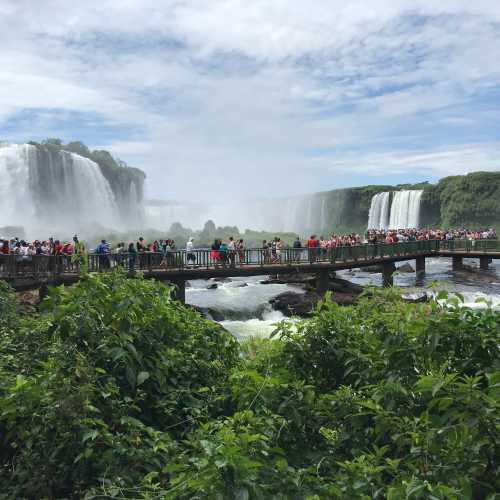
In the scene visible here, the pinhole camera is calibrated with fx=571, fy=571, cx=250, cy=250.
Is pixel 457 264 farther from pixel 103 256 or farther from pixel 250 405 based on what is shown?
pixel 250 405

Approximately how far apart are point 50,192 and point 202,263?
161 ft

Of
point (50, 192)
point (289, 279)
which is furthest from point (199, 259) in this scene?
point (50, 192)

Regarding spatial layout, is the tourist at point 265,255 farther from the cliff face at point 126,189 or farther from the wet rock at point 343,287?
the cliff face at point 126,189

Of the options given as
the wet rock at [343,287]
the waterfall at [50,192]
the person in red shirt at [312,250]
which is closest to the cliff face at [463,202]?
the waterfall at [50,192]

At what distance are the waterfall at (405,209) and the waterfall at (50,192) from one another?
3961 centimetres

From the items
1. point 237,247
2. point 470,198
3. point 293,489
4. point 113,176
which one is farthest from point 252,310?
point 470,198

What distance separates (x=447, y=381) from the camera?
2.99 meters

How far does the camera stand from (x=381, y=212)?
82125 millimetres

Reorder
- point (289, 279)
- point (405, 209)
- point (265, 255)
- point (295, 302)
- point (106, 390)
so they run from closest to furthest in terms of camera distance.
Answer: point (106, 390)
point (295, 302)
point (265, 255)
point (289, 279)
point (405, 209)

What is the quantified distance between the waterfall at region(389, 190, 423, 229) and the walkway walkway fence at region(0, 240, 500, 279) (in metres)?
45.4

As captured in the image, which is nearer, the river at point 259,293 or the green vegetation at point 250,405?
the green vegetation at point 250,405

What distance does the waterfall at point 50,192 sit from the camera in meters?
62.3

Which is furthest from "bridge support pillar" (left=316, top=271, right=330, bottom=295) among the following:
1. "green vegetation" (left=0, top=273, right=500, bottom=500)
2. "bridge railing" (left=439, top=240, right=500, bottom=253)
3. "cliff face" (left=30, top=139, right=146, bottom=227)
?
"cliff face" (left=30, top=139, right=146, bottom=227)

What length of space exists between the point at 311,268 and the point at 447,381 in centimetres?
2233
